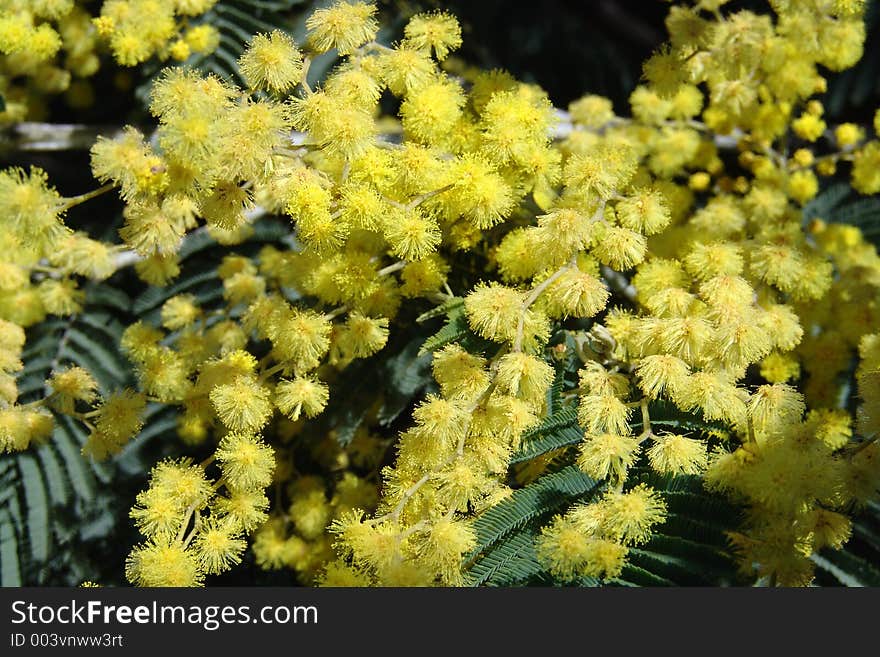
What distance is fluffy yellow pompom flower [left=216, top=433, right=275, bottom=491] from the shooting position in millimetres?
1424

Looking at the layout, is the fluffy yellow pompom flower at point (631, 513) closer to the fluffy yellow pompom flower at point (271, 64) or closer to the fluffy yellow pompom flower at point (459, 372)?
the fluffy yellow pompom flower at point (459, 372)

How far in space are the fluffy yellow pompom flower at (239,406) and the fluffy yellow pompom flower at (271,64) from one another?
0.53m

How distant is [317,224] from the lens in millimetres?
1341

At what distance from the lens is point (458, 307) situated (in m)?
1.55

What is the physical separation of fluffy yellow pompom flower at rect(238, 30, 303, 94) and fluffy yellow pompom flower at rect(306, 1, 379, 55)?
7 cm

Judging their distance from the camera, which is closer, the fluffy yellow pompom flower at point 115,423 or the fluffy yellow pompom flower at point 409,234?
the fluffy yellow pompom flower at point 409,234

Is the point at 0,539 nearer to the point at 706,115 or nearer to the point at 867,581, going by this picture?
the point at 867,581

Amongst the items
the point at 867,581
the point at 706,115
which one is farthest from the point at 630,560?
the point at 706,115

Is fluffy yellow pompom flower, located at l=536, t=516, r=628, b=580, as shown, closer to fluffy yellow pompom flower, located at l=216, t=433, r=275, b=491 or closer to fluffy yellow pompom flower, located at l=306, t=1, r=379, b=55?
fluffy yellow pompom flower, located at l=216, t=433, r=275, b=491

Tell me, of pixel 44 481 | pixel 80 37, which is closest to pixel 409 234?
pixel 44 481

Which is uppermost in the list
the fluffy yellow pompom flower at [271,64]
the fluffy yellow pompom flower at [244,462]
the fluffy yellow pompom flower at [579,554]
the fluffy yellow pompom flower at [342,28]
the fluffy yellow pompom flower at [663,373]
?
the fluffy yellow pompom flower at [342,28]

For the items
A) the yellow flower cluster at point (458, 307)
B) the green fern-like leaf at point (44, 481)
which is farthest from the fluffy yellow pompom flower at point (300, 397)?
the green fern-like leaf at point (44, 481)

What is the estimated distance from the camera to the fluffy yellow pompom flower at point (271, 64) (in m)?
1.42

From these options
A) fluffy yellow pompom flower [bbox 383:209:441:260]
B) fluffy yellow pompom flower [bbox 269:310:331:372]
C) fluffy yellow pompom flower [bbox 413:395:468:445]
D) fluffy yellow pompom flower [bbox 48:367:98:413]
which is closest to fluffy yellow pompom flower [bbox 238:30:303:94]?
fluffy yellow pompom flower [bbox 383:209:441:260]
